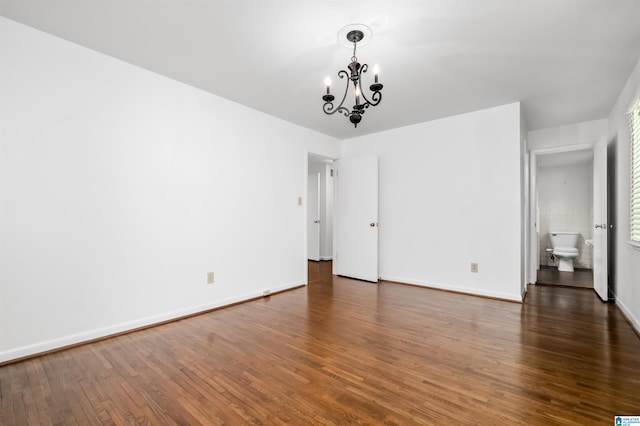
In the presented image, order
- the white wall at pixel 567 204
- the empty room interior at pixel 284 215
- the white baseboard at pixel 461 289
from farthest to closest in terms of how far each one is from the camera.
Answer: the white wall at pixel 567 204, the white baseboard at pixel 461 289, the empty room interior at pixel 284 215

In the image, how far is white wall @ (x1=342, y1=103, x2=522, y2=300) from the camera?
12.0 feet

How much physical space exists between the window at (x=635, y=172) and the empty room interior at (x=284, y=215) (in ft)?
0.15

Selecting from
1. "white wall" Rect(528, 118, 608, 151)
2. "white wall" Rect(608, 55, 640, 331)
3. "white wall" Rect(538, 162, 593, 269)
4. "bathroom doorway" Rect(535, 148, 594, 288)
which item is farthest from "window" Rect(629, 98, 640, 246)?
"white wall" Rect(538, 162, 593, 269)

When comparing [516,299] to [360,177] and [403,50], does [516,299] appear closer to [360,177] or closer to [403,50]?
[360,177]

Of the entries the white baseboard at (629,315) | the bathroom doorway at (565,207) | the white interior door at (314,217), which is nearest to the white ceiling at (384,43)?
the white baseboard at (629,315)

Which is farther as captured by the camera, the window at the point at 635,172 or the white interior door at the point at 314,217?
the white interior door at the point at 314,217

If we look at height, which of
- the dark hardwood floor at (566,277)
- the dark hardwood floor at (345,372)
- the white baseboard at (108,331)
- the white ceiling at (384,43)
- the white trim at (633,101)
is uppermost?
the white ceiling at (384,43)

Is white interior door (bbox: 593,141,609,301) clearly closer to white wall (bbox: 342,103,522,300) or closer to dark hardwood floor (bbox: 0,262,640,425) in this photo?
dark hardwood floor (bbox: 0,262,640,425)

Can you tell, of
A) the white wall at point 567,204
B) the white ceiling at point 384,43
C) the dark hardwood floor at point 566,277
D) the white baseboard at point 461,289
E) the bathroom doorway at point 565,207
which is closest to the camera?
the white ceiling at point 384,43

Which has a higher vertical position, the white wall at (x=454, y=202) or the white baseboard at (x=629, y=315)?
the white wall at (x=454, y=202)

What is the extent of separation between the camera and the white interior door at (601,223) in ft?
12.3

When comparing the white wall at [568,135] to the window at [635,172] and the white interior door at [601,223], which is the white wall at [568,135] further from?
the window at [635,172]

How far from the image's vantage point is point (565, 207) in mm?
6453

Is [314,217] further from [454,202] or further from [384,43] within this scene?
[384,43]
